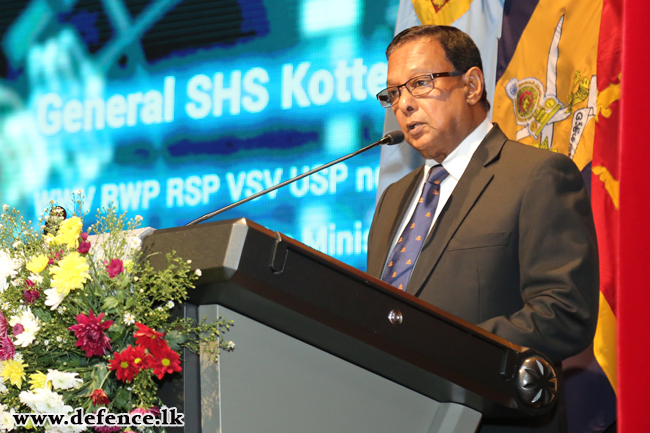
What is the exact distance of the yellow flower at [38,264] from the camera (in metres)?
0.91

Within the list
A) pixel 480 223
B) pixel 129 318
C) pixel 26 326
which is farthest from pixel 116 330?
pixel 480 223

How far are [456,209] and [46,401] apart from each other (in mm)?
922

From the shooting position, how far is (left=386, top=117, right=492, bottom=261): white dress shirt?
Answer: 1626mm

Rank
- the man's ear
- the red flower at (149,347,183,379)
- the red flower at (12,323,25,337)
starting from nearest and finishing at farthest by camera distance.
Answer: the red flower at (149,347,183,379) < the red flower at (12,323,25,337) < the man's ear

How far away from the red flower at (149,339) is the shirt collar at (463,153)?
988 millimetres

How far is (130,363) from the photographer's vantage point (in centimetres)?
81

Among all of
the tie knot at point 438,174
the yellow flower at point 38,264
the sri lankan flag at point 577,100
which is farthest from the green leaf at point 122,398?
the sri lankan flag at point 577,100

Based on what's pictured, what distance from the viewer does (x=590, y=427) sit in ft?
7.93

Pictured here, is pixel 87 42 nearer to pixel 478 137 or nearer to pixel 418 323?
pixel 478 137

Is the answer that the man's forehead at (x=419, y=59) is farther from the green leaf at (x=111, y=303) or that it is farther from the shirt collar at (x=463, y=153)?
the green leaf at (x=111, y=303)

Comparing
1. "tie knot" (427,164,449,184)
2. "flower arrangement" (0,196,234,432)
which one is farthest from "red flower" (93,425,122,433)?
"tie knot" (427,164,449,184)

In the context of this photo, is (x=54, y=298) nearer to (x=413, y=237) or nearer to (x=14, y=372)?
(x=14, y=372)

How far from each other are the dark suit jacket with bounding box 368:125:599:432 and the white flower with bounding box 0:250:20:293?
757 mm

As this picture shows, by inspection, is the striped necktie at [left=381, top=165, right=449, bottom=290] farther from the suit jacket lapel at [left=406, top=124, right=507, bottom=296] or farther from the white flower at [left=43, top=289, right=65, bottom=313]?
the white flower at [left=43, top=289, right=65, bottom=313]
